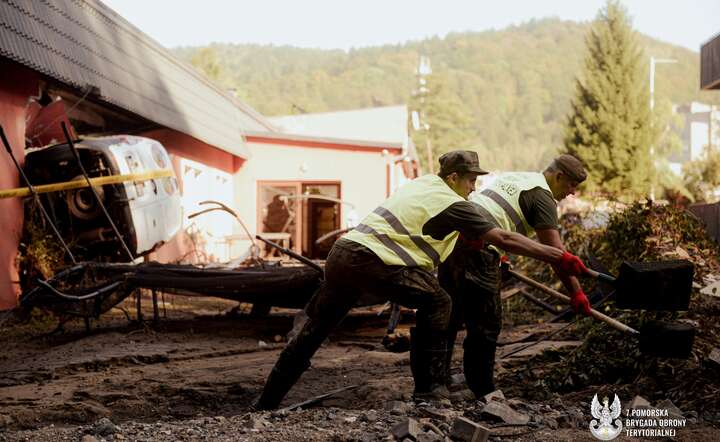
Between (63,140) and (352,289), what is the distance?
7635 millimetres

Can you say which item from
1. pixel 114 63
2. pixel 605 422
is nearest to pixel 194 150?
pixel 114 63

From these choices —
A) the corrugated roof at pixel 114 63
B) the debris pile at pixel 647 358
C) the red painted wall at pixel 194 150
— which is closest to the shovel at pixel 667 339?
the debris pile at pixel 647 358

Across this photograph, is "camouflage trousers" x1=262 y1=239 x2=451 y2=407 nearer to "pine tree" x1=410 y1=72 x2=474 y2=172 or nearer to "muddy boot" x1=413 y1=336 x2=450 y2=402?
"muddy boot" x1=413 y1=336 x2=450 y2=402

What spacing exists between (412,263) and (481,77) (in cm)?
13356

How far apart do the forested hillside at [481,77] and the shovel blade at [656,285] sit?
73.5 meters

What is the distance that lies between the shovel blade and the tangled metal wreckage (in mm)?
3255

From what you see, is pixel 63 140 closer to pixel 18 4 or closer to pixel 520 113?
pixel 18 4

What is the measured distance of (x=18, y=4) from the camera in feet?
32.3

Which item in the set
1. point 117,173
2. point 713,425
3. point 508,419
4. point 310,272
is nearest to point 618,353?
point 713,425

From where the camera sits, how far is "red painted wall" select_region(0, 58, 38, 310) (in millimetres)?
9734

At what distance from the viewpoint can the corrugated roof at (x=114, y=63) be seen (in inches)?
385

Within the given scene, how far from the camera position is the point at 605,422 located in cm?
446

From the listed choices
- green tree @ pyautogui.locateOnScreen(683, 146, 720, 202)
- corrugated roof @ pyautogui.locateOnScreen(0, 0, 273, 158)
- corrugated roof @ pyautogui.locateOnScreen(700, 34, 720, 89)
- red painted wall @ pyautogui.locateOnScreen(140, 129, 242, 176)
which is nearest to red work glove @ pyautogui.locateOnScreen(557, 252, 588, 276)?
corrugated roof @ pyautogui.locateOnScreen(0, 0, 273, 158)

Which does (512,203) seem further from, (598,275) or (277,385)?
(277,385)
